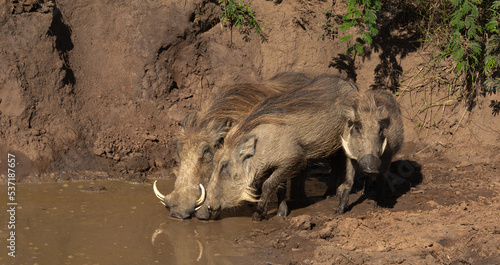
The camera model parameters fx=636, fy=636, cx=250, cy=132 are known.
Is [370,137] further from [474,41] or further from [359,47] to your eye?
[474,41]

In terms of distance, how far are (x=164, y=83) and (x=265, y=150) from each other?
2.31 metres

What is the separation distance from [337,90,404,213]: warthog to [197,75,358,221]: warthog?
0.96ft

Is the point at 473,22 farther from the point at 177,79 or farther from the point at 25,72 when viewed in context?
the point at 25,72

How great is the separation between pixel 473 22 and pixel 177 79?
328 cm

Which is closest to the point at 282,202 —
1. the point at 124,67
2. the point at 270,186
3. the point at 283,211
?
the point at 283,211

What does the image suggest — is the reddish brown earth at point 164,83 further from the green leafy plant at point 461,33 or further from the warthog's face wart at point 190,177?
the warthog's face wart at point 190,177

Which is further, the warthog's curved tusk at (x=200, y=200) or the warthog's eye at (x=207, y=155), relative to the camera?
the warthog's eye at (x=207, y=155)

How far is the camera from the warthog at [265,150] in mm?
5348

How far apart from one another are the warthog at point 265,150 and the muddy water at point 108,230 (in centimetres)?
23

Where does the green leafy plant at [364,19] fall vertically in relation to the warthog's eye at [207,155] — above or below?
above

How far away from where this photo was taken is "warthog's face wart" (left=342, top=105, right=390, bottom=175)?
202 inches

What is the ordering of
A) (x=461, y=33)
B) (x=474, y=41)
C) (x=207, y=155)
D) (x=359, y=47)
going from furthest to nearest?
(x=461, y=33) < (x=359, y=47) < (x=474, y=41) < (x=207, y=155)

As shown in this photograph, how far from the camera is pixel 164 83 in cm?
724

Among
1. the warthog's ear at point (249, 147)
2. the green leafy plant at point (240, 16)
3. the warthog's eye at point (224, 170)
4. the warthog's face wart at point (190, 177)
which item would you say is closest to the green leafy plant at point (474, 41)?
the green leafy plant at point (240, 16)
